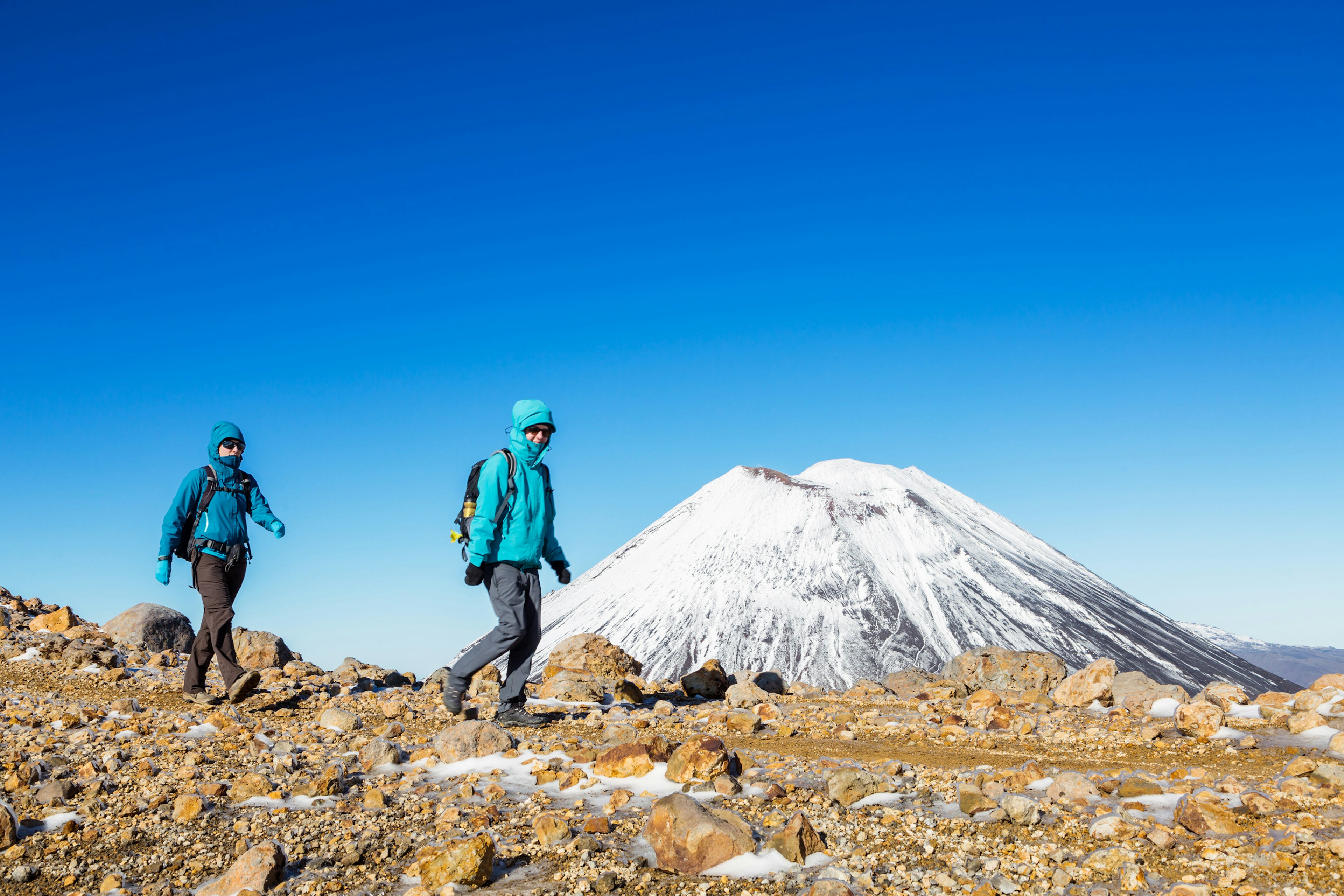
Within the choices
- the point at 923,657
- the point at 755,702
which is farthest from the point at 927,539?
the point at 755,702

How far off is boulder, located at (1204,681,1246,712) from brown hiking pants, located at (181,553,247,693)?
26.9 ft

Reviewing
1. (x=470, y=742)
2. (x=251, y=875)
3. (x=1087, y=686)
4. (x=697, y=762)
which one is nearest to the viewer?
(x=251, y=875)

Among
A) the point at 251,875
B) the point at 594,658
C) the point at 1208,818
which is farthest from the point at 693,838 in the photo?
the point at 594,658

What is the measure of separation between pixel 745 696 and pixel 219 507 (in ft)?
17.2

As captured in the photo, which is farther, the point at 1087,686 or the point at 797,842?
the point at 1087,686

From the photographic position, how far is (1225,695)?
→ 23.9 feet

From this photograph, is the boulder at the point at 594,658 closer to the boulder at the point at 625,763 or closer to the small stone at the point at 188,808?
the boulder at the point at 625,763

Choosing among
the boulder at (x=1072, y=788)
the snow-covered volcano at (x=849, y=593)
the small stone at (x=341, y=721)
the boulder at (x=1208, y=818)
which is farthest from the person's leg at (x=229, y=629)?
the snow-covered volcano at (x=849, y=593)

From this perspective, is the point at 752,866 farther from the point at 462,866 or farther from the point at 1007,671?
the point at 1007,671

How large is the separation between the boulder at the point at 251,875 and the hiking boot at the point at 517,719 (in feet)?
9.96

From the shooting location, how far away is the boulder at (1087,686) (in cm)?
827

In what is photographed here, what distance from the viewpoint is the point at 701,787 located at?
15.4 feet

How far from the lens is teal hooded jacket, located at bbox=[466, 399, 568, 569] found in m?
6.66

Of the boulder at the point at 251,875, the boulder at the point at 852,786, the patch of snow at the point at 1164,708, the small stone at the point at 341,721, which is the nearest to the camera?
the boulder at the point at 251,875
